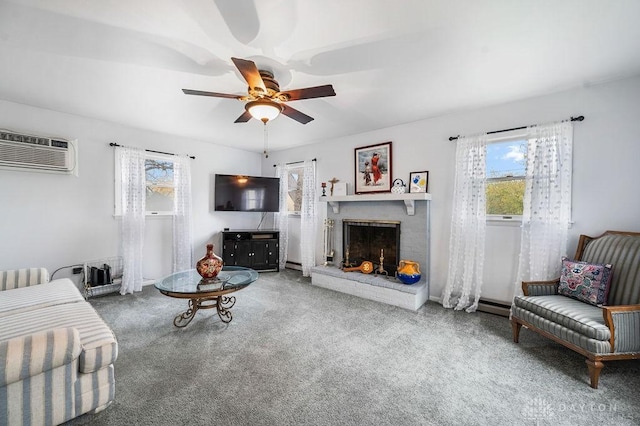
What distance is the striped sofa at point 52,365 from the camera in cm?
127

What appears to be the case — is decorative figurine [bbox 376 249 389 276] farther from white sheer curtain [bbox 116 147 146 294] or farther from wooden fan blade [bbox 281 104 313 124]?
white sheer curtain [bbox 116 147 146 294]

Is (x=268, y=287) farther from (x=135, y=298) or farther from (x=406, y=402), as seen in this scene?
(x=406, y=402)

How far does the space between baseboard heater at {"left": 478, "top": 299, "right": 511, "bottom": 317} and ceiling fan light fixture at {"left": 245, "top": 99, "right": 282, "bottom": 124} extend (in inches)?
128

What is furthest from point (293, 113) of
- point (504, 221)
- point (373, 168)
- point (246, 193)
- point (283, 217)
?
point (283, 217)

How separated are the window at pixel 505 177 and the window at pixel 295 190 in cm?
319

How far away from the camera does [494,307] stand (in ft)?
10.1

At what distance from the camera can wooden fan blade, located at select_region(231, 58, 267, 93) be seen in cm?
166

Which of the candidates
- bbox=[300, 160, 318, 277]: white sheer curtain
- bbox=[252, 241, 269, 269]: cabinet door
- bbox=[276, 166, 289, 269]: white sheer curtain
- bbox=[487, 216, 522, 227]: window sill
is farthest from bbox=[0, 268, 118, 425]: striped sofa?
bbox=[487, 216, 522, 227]: window sill

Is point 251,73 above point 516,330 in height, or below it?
above

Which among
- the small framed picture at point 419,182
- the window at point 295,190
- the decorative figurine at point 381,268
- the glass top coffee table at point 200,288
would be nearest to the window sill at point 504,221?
the small framed picture at point 419,182

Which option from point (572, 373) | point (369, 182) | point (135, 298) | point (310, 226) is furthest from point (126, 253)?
point (572, 373)

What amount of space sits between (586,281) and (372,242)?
2.42m

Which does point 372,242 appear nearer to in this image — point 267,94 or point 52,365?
point 267,94

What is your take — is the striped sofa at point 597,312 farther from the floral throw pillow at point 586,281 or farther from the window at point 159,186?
the window at point 159,186
